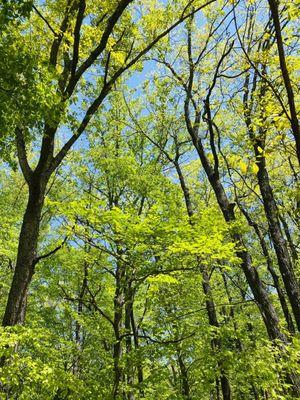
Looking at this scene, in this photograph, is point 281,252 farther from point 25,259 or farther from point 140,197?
point 140,197

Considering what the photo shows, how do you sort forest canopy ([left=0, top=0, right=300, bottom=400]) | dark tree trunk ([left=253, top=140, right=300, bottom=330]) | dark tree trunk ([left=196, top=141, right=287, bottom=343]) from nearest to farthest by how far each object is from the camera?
forest canopy ([left=0, top=0, right=300, bottom=400]) → dark tree trunk ([left=196, top=141, right=287, bottom=343]) → dark tree trunk ([left=253, top=140, right=300, bottom=330])

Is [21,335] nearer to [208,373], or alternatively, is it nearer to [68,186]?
[208,373]

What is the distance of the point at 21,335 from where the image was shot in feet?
17.9

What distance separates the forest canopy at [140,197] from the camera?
5184 millimetres

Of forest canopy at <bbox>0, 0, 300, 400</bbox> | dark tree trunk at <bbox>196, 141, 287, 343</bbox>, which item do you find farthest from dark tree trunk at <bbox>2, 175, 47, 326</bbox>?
dark tree trunk at <bbox>196, 141, 287, 343</bbox>

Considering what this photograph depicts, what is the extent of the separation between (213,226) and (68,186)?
11641 millimetres

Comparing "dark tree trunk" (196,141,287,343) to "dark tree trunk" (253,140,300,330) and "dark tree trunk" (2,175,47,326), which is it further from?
"dark tree trunk" (2,175,47,326)

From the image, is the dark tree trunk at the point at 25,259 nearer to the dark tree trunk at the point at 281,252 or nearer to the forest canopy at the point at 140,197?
the forest canopy at the point at 140,197

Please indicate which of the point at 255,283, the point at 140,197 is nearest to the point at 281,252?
the point at 255,283

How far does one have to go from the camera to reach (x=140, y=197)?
51.3 feet

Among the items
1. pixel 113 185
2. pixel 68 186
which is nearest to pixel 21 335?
pixel 113 185

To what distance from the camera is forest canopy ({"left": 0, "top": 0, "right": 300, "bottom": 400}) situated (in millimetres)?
5184

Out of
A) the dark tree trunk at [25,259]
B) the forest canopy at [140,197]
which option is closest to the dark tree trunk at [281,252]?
the forest canopy at [140,197]

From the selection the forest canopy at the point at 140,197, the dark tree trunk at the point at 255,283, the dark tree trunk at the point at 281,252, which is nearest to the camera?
the forest canopy at the point at 140,197
